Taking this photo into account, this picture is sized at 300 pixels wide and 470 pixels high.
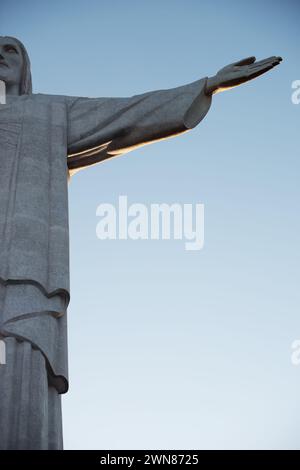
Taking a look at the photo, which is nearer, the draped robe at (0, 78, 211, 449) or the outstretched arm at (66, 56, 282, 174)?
the draped robe at (0, 78, 211, 449)

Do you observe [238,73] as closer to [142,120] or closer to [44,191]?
[142,120]

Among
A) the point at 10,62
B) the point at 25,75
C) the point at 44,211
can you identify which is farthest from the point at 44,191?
the point at 10,62

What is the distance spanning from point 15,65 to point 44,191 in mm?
2548

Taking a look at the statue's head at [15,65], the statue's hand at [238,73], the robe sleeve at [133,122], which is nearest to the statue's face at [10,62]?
the statue's head at [15,65]

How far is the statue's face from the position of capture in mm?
10875

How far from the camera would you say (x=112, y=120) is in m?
10.1

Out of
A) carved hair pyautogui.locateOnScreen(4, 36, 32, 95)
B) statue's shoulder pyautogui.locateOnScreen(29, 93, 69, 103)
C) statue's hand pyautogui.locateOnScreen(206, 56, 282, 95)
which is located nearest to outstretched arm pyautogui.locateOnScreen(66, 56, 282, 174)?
statue's hand pyautogui.locateOnScreen(206, 56, 282, 95)

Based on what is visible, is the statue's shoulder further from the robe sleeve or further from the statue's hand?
the statue's hand

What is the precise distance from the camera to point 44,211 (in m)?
8.97

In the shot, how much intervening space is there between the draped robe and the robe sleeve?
1 centimetres

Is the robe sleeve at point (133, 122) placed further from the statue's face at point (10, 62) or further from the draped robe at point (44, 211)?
the statue's face at point (10, 62)

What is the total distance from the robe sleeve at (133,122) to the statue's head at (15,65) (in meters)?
1.15

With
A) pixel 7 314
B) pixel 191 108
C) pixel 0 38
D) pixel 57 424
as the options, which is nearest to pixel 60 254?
pixel 7 314
